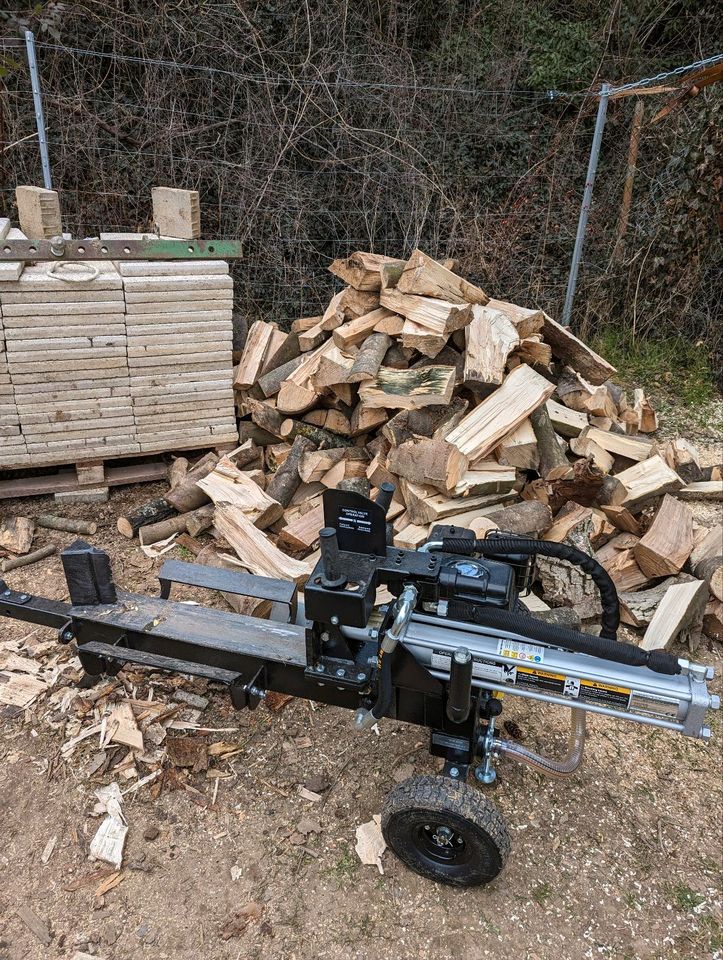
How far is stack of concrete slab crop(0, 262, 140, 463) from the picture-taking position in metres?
4.18

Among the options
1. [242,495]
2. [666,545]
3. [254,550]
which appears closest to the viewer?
[666,545]

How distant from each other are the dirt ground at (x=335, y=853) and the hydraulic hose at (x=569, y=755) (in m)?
0.42

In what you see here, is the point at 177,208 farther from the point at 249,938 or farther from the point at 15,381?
the point at 249,938

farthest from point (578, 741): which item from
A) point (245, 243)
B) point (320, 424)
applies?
point (245, 243)

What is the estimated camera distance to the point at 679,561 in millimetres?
3594

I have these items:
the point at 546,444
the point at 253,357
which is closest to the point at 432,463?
the point at 546,444

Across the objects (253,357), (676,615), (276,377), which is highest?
(253,357)

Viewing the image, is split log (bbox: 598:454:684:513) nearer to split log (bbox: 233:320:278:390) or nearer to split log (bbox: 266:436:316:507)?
split log (bbox: 266:436:316:507)

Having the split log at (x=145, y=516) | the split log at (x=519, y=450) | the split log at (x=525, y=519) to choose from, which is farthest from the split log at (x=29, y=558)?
the split log at (x=519, y=450)

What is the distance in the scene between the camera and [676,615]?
133 inches

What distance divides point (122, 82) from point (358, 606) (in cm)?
659

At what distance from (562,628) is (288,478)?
8.58 feet

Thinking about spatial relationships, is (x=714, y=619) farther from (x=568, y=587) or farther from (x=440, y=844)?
(x=440, y=844)

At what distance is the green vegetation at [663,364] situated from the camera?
6.56 m
